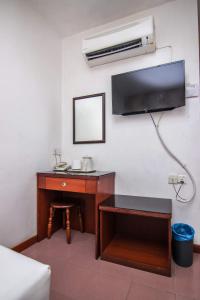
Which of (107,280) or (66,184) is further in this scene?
(66,184)

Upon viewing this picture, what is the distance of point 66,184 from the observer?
1830mm

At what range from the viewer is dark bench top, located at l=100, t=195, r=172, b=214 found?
4.97ft

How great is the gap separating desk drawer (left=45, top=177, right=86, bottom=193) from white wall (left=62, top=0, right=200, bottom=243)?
1.66ft

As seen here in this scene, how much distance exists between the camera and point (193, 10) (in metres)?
1.80

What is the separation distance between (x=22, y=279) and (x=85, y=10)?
8.22 ft

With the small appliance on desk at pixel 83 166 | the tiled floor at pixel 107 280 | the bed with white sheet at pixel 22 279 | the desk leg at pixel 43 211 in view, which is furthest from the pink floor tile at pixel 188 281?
Result: the desk leg at pixel 43 211

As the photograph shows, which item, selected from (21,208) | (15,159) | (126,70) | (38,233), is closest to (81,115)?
(126,70)

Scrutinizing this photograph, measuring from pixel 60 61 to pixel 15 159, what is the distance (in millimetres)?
1556

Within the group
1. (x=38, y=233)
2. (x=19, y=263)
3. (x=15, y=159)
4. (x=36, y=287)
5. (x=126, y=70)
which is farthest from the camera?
(x=126, y=70)

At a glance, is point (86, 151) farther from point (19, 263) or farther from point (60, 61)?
point (19, 263)

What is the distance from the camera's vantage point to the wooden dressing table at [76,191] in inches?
66.8

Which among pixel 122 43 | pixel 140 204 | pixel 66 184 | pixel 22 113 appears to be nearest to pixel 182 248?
pixel 140 204

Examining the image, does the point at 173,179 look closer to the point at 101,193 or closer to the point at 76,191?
the point at 101,193

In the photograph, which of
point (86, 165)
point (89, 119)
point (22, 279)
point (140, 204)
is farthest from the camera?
point (89, 119)
